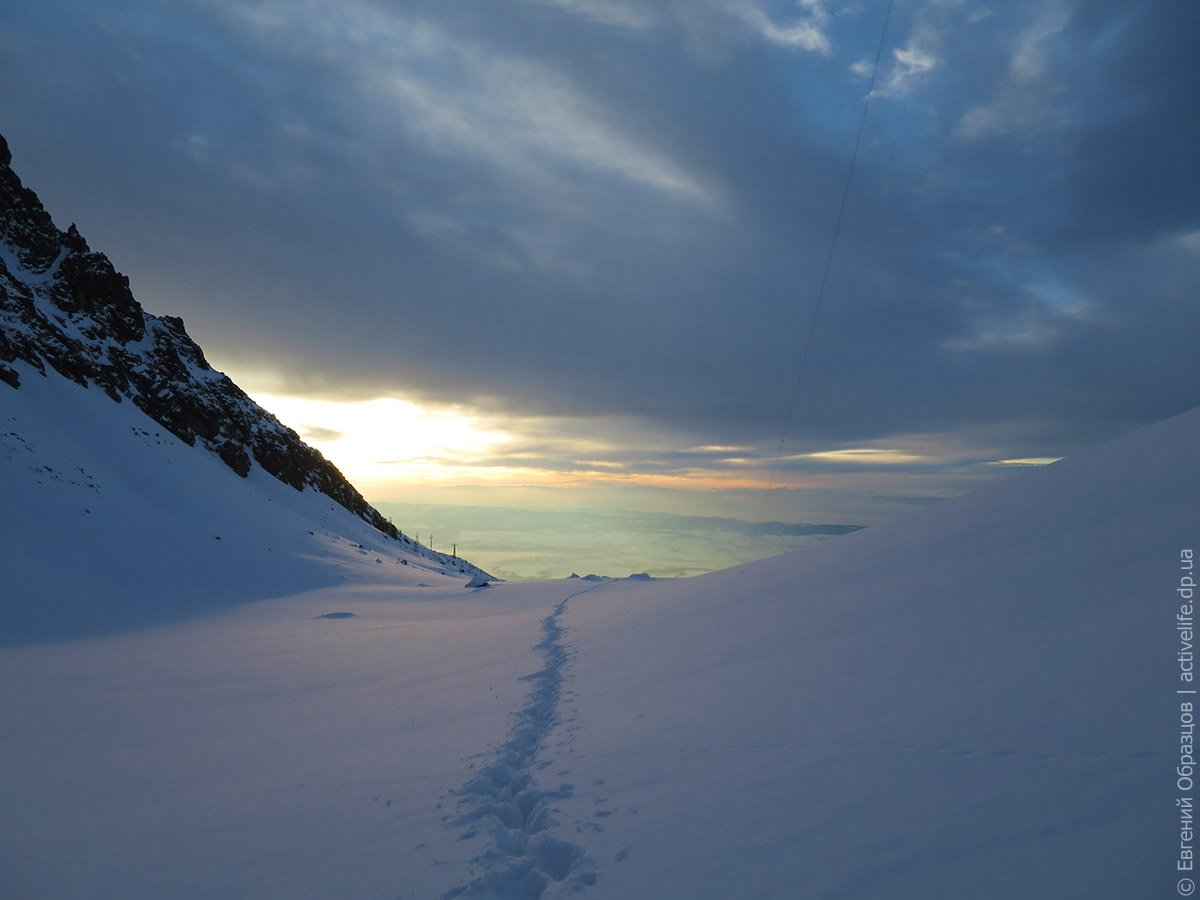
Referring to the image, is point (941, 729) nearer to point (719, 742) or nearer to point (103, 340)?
point (719, 742)

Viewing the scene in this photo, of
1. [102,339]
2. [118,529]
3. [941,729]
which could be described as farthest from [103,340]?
[941,729]

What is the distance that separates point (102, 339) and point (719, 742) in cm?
6755

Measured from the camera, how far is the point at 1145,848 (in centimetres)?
293

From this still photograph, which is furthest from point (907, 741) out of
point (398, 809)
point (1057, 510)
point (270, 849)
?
point (1057, 510)

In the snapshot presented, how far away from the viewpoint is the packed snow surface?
144 inches

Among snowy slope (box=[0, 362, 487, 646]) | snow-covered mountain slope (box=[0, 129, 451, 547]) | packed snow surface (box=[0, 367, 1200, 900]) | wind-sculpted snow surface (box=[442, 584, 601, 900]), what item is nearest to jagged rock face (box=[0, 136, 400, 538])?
snow-covered mountain slope (box=[0, 129, 451, 547])

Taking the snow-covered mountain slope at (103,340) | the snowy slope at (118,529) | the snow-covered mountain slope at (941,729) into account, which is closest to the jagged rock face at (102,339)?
the snow-covered mountain slope at (103,340)

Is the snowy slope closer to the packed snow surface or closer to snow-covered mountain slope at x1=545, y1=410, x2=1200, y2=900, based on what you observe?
the packed snow surface

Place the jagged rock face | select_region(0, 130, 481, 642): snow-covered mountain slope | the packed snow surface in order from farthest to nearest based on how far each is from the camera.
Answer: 1. the jagged rock face
2. select_region(0, 130, 481, 642): snow-covered mountain slope
3. the packed snow surface

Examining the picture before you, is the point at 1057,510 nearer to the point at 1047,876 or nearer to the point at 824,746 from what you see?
the point at 824,746

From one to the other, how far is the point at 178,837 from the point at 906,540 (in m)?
13.6

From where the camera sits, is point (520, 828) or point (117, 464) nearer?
point (520, 828)

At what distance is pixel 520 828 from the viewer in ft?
17.8

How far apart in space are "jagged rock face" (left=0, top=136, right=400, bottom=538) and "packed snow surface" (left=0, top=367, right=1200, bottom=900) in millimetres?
40663
